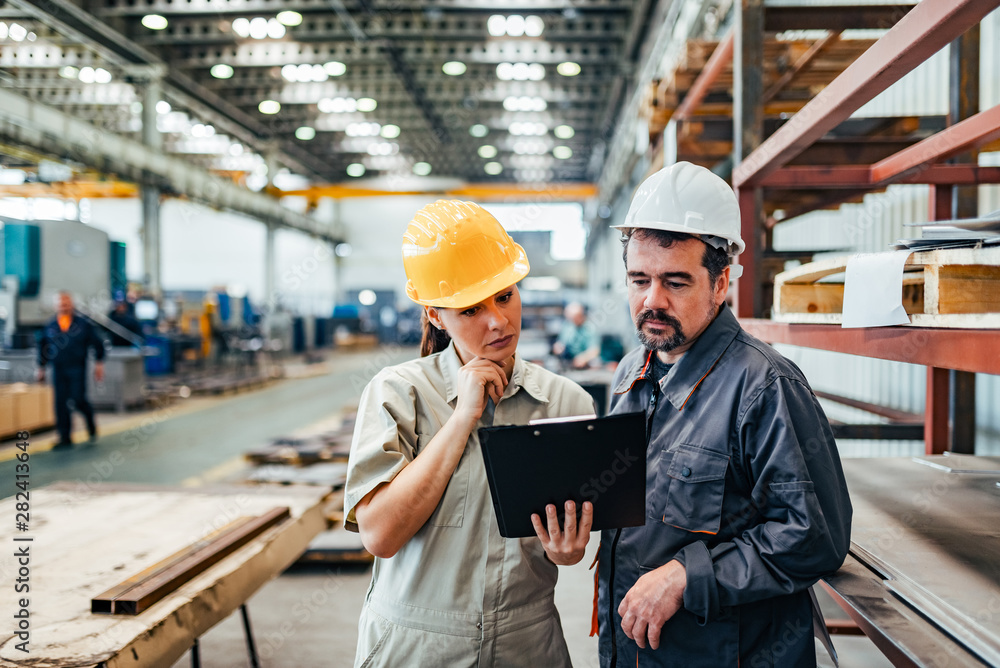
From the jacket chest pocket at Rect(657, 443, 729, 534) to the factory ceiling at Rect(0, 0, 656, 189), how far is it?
933 cm

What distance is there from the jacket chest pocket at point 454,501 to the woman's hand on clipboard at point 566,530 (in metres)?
0.23

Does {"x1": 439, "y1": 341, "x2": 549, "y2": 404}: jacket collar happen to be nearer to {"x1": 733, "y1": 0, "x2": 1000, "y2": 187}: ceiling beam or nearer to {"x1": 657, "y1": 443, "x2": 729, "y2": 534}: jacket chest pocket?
{"x1": 657, "y1": 443, "x2": 729, "y2": 534}: jacket chest pocket

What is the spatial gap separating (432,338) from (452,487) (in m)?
0.44

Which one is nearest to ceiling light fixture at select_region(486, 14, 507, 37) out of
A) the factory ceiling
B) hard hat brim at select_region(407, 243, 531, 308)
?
the factory ceiling

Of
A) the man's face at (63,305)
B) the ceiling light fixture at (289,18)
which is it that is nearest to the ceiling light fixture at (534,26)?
the ceiling light fixture at (289,18)

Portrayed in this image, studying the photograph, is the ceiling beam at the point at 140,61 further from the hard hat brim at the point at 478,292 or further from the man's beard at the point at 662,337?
the man's beard at the point at 662,337

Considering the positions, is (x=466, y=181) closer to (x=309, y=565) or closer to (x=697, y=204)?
(x=309, y=565)

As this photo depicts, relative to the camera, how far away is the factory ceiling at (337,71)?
33.3 feet

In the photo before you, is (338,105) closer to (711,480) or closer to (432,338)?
(432,338)

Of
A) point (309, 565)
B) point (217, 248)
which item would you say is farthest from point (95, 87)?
point (309, 565)

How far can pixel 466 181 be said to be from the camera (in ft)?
75.9

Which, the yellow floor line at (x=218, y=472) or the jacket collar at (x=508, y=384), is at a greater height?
the jacket collar at (x=508, y=384)

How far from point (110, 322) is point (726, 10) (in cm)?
1021

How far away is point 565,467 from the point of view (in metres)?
1.16
